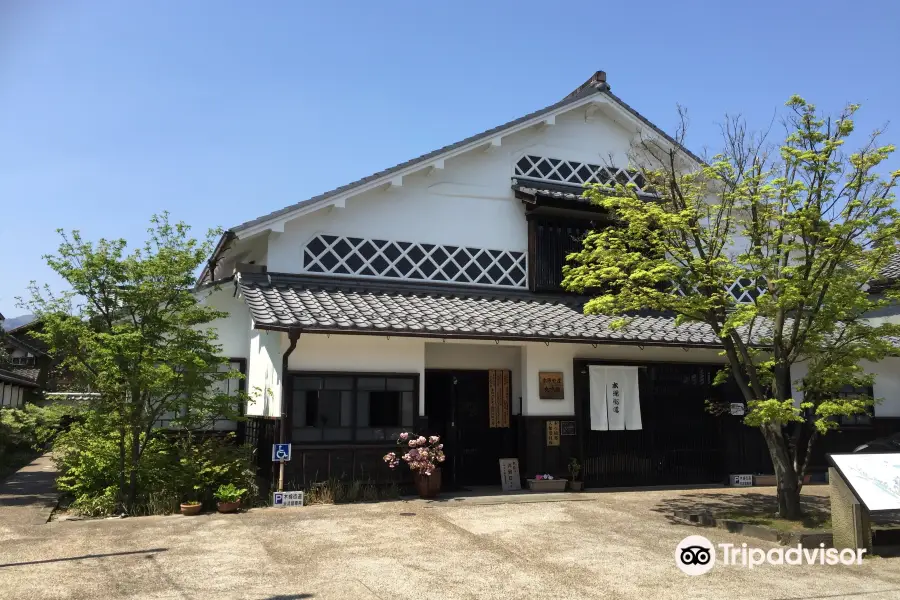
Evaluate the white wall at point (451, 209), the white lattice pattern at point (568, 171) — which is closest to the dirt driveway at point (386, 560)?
the white wall at point (451, 209)

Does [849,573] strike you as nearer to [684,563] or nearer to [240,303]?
[684,563]

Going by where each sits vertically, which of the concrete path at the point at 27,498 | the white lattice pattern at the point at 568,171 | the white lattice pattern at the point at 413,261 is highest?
the white lattice pattern at the point at 568,171

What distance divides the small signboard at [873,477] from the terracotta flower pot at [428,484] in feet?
19.5

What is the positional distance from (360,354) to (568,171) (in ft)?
22.3

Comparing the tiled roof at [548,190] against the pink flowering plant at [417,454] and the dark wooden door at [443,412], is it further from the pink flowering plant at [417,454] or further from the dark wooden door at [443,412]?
the pink flowering plant at [417,454]

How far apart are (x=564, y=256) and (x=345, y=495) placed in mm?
6949

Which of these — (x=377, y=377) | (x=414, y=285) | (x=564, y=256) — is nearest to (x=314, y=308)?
(x=377, y=377)

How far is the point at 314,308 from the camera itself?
1130cm

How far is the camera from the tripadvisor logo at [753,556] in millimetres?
7434

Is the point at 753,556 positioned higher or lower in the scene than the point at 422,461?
lower

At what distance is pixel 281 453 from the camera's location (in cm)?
1075

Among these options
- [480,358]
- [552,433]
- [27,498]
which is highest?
[480,358]

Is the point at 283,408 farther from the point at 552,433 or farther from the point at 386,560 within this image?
the point at 552,433

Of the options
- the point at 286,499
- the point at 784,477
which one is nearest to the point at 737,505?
the point at 784,477
